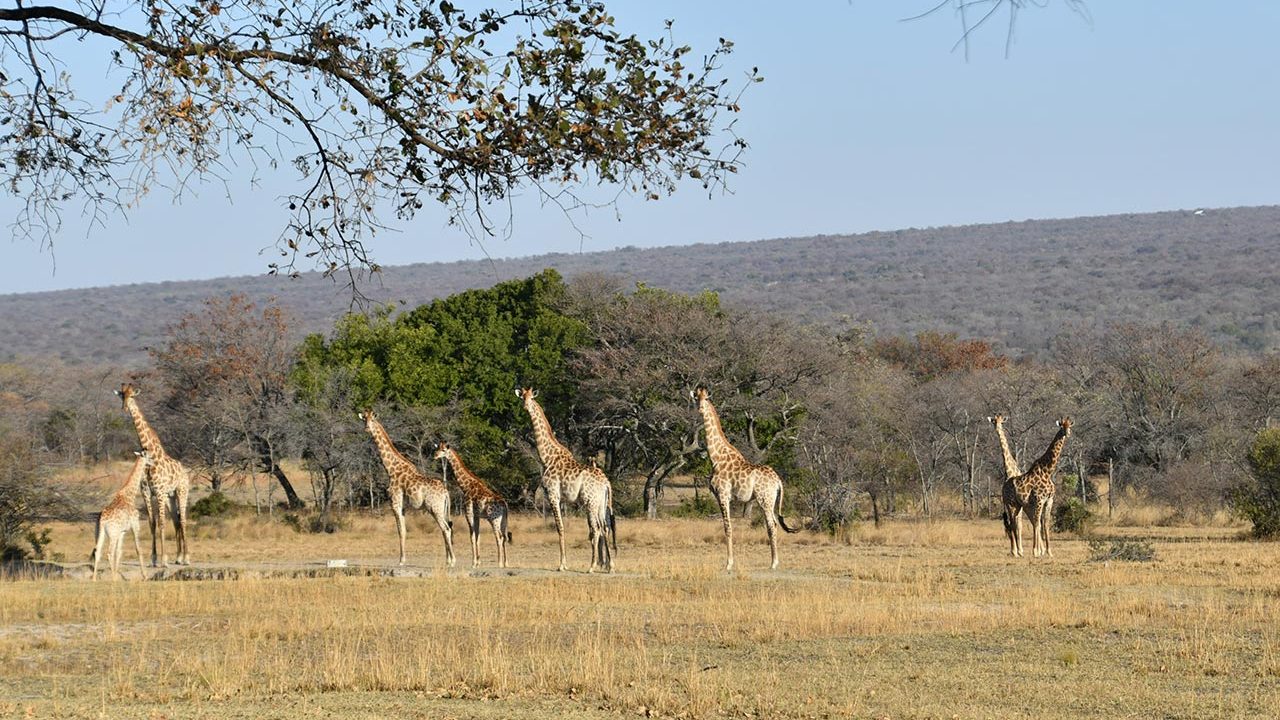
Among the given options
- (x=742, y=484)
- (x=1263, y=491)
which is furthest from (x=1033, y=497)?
(x=1263, y=491)

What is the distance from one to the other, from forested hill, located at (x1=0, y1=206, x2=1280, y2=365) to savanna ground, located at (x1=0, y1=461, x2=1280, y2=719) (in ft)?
180

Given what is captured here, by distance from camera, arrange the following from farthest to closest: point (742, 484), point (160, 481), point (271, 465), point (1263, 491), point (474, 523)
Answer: point (271, 465) < point (1263, 491) < point (474, 523) < point (160, 481) < point (742, 484)

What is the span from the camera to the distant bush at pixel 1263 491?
2722 cm

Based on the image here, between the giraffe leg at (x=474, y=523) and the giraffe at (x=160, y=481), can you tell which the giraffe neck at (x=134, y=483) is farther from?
the giraffe leg at (x=474, y=523)

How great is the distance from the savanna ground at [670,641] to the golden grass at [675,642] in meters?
0.04

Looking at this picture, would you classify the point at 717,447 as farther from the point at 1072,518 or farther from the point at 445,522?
the point at 1072,518

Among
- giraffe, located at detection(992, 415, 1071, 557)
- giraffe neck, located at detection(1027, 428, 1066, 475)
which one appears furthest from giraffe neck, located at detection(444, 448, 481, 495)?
giraffe neck, located at detection(1027, 428, 1066, 475)

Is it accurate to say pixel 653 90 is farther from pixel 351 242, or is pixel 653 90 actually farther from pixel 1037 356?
pixel 1037 356

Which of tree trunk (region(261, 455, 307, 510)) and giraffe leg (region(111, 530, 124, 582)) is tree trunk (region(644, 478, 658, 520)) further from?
giraffe leg (region(111, 530, 124, 582))

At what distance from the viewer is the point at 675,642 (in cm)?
1334

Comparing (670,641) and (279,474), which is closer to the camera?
(670,641)

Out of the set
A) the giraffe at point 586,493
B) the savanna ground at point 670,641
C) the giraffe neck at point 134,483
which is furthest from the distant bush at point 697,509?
the giraffe neck at point 134,483

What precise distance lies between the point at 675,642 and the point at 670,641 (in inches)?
2.3

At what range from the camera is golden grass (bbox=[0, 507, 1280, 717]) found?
9859 mm
